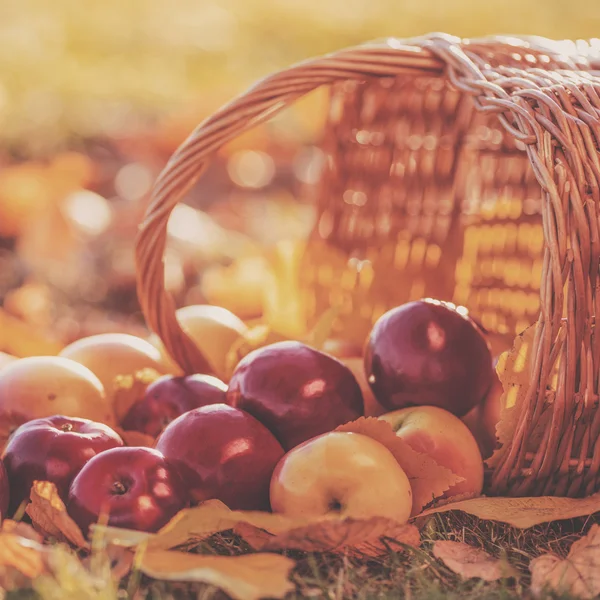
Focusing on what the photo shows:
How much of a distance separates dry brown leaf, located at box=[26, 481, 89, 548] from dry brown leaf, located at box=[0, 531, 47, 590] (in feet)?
0.20

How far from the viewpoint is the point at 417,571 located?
34.6 inches

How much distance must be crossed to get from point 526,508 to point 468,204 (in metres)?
0.90

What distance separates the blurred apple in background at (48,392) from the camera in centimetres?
115

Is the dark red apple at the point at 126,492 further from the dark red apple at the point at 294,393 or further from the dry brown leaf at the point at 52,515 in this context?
the dark red apple at the point at 294,393

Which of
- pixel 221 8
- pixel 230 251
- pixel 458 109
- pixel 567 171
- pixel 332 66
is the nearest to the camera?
pixel 567 171

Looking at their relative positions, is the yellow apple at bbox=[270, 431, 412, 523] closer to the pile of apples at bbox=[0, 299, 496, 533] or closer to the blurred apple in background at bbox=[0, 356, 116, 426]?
the pile of apples at bbox=[0, 299, 496, 533]

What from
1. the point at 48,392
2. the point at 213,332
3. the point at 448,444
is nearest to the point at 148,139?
the point at 213,332

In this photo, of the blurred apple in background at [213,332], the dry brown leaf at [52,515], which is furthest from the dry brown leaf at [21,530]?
the blurred apple in background at [213,332]

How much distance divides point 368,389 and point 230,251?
1694mm

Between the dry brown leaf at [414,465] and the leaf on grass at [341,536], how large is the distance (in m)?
0.07

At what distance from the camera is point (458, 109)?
5.51ft

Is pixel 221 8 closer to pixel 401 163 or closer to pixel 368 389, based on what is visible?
pixel 401 163

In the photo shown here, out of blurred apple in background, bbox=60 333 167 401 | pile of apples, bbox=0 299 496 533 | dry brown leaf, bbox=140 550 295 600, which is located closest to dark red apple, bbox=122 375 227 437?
pile of apples, bbox=0 299 496 533

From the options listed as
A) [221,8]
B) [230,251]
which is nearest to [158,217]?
[230,251]
